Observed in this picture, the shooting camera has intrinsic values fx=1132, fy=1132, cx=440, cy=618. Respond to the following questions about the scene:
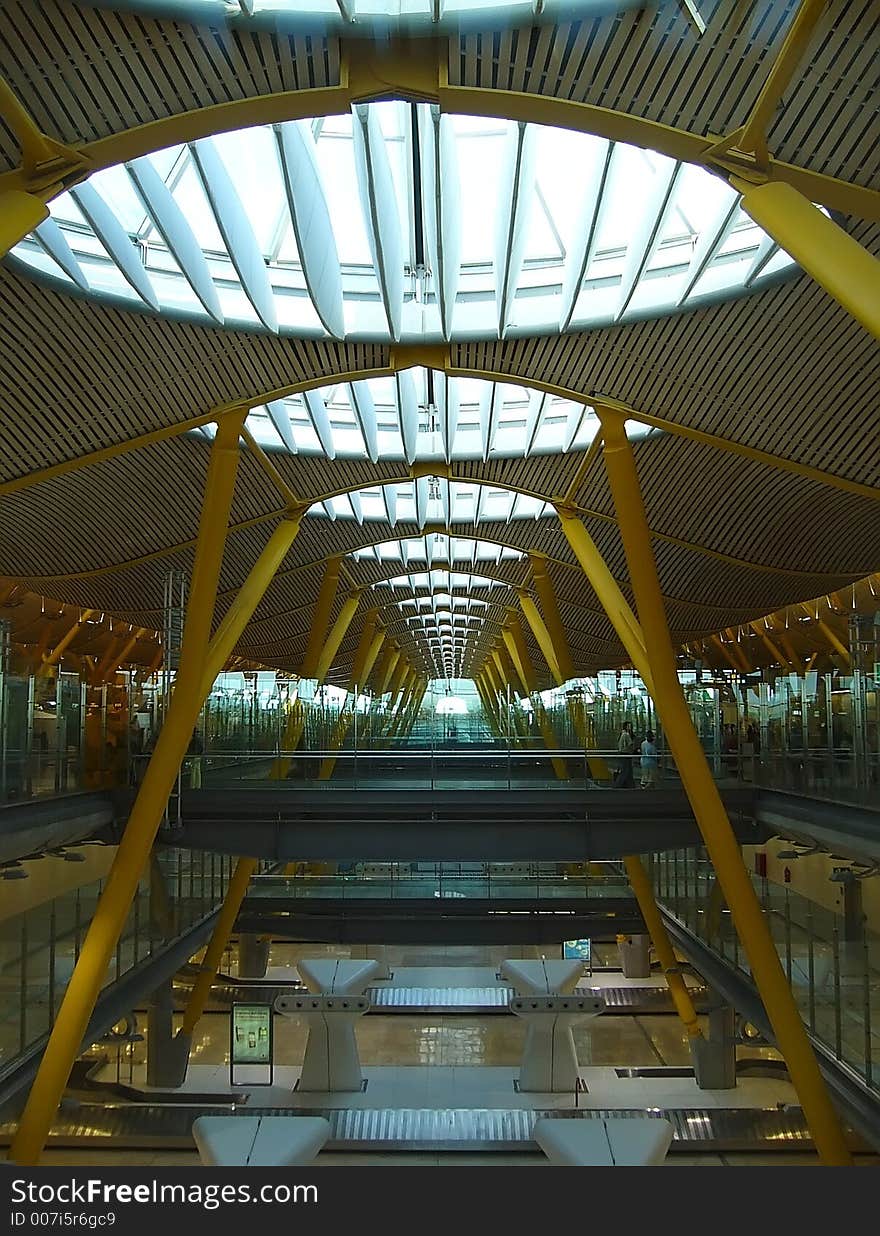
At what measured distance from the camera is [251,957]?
4091 cm

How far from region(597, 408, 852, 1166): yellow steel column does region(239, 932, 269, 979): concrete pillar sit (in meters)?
26.1

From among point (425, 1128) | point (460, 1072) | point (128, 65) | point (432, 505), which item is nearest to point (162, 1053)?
point (460, 1072)

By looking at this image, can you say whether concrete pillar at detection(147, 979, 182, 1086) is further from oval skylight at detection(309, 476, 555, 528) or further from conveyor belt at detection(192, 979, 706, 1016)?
oval skylight at detection(309, 476, 555, 528)

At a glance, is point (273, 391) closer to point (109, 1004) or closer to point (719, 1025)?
point (109, 1004)

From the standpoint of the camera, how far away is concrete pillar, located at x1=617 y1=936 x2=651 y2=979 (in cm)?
3972

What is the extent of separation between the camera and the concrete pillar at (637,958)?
39719 mm

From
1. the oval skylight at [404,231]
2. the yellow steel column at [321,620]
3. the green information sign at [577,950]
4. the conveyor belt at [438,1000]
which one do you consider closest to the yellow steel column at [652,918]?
the conveyor belt at [438,1000]

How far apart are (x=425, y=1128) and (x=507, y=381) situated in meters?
14.5

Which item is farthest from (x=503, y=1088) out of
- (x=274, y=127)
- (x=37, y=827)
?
(x=274, y=127)

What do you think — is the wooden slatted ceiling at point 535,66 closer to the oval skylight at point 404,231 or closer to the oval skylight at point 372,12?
the oval skylight at point 372,12

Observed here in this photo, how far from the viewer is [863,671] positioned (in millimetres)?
16344

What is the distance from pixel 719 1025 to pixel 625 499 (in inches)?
547

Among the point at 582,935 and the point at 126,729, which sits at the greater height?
the point at 126,729
